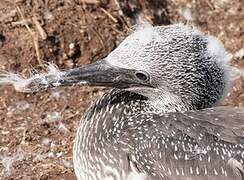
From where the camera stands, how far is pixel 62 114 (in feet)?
18.1

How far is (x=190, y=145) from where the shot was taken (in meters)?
3.81

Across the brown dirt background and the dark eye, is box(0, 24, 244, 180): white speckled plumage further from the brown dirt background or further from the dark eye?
the brown dirt background

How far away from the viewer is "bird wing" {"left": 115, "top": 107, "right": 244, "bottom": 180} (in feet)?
12.3

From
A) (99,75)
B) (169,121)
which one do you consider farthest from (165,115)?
(99,75)

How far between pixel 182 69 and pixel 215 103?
363mm

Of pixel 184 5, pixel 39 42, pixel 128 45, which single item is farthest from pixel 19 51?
pixel 128 45

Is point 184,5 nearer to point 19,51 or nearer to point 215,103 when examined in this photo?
point 19,51

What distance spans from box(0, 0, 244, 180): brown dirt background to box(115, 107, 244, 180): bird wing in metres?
1.29

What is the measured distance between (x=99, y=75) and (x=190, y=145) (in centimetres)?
60

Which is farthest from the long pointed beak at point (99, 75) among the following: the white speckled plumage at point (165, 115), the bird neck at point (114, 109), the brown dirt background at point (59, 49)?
the brown dirt background at point (59, 49)

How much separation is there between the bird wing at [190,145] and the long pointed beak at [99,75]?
28 cm

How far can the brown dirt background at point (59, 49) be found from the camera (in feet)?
17.1

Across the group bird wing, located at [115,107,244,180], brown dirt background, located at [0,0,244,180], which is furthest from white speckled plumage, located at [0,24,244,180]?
brown dirt background, located at [0,0,244,180]

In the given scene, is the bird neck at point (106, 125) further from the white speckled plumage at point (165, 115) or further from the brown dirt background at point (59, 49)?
the brown dirt background at point (59, 49)
